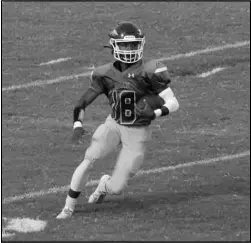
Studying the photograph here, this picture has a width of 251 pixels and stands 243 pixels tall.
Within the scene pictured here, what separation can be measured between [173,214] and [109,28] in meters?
12.1

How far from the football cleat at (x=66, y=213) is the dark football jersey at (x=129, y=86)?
107 cm

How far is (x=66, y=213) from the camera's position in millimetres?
11281

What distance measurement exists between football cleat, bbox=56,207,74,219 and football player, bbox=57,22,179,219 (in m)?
0.06

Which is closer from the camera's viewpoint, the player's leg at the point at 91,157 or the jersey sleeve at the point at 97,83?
the player's leg at the point at 91,157

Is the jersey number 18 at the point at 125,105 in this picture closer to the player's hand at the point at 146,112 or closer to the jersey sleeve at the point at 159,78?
the player's hand at the point at 146,112

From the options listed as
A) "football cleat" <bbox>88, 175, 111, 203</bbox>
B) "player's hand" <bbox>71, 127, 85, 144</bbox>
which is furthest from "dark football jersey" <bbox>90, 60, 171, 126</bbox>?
"football cleat" <bbox>88, 175, 111, 203</bbox>

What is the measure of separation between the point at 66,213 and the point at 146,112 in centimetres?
133

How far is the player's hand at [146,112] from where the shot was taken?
446 inches

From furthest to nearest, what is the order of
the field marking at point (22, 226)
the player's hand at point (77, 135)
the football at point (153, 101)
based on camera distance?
the football at point (153, 101)
the player's hand at point (77, 135)
the field marking at point (22, 226)

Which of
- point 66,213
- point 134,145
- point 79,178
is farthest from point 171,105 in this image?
point 66,213

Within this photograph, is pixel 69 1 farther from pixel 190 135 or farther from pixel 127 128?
pixel 127 128

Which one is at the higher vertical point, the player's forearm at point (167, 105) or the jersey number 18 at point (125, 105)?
the player's forearm at point (167, 105)

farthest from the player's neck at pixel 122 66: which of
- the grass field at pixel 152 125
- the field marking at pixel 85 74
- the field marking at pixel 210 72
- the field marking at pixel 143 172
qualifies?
the field marking at pixel 210 72

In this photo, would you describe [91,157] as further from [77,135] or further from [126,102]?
[126,102]
